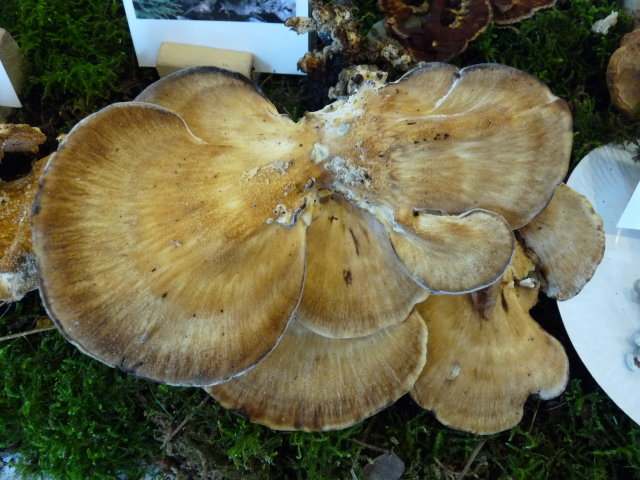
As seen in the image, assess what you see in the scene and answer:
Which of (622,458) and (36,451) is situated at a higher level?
(36,451)

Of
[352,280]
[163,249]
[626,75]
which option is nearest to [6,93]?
[163,249]

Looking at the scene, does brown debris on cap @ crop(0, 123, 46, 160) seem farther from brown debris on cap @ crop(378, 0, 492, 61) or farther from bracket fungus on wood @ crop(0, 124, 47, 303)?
brown debris on cap @ crop(378, 0, 492, 61)

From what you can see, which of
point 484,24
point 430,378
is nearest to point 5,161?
point 430,378

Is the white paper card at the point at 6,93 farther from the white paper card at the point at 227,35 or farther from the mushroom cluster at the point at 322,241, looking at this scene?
the mushroom cluster at the point at 322,241

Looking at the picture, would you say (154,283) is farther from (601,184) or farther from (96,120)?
(601,184)

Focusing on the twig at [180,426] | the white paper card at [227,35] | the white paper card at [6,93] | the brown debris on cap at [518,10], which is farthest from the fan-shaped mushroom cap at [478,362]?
the white paper card at [6,93]
